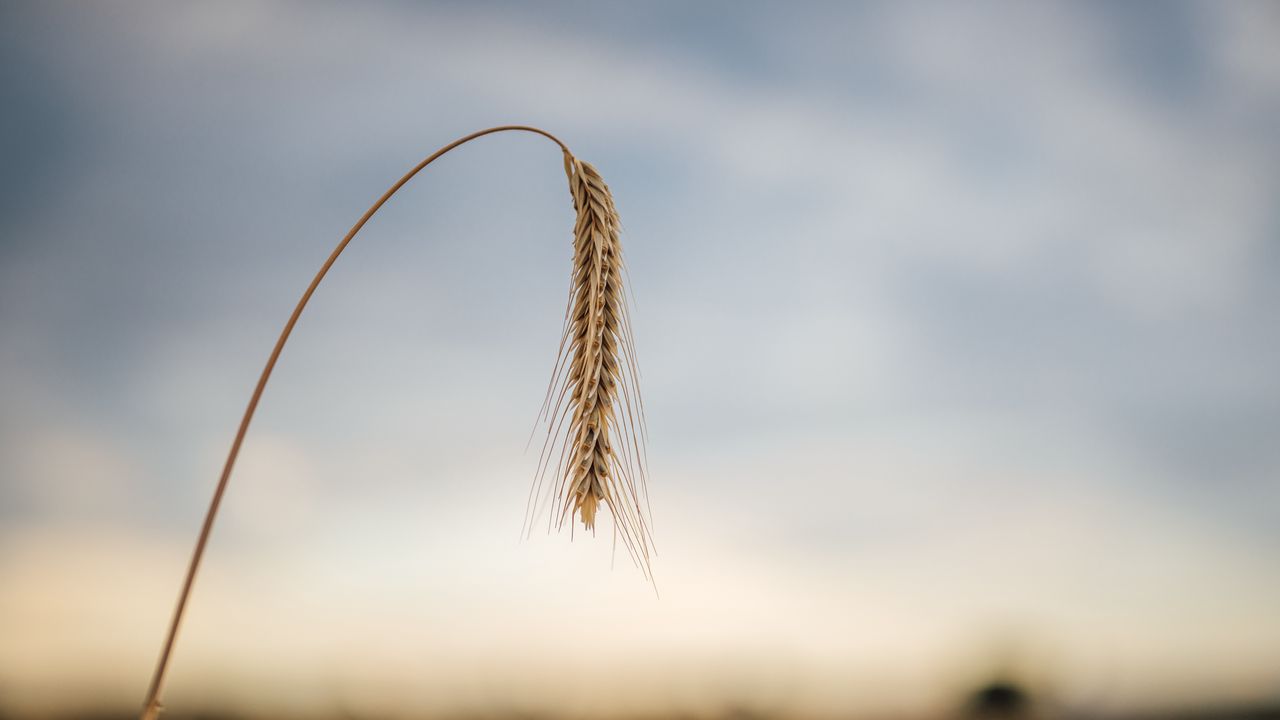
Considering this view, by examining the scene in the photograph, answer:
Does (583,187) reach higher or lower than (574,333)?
higher

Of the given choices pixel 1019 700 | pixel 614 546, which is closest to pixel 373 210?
pixel 614 546

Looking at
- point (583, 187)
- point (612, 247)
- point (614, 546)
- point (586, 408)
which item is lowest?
point (614, 546)

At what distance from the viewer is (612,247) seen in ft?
11.3

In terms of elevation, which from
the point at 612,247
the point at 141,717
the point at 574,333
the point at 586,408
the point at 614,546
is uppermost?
the point at 612,247

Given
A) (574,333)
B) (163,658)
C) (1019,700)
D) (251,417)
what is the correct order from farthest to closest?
(1019,700) → (574,333) → (251,417) → (163,658)

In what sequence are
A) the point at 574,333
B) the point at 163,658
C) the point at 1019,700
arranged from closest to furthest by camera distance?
1. the point at 163,658
2. the point at 574,333
3. the point at 1019,700

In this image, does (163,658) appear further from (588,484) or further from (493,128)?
(493,128)

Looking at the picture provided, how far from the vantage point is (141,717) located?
2887 millimetres

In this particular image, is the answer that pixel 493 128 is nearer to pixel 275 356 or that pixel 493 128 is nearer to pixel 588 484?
pixel 275 356

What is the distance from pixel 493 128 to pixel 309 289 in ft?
3.10

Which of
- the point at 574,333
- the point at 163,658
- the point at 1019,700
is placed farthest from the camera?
the point at 1019,700

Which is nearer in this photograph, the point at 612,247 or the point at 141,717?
the point at 141,717

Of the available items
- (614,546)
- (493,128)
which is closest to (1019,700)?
(614,546)

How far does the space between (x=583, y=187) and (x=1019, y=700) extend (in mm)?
7892
